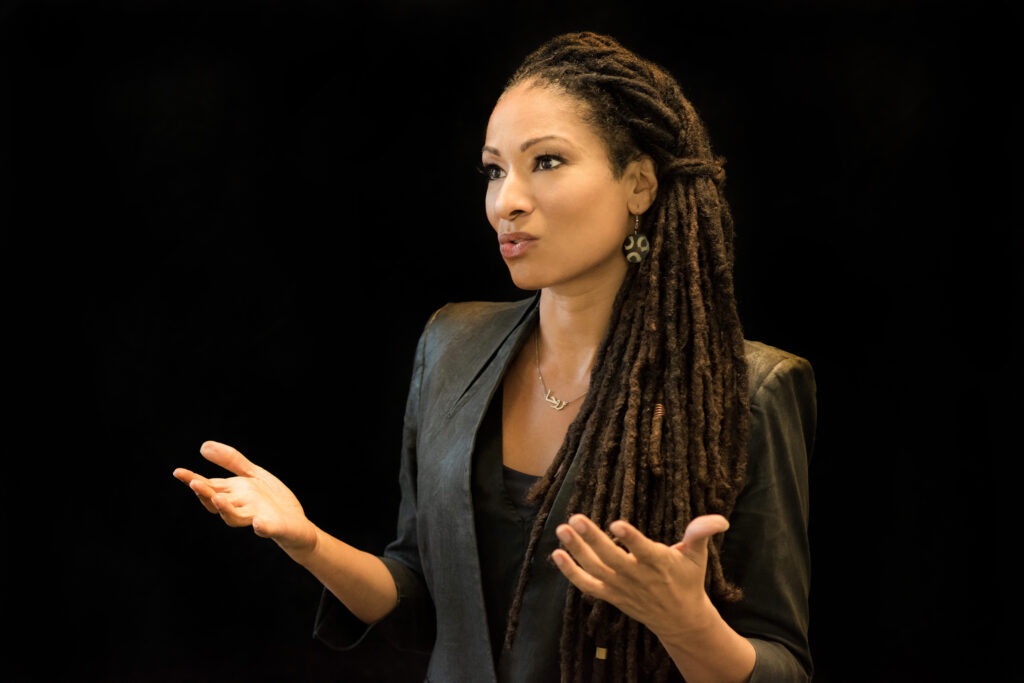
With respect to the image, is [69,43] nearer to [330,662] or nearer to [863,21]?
[330,662]

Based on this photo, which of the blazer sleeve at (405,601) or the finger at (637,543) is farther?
the blazer sleeve at (405,601)

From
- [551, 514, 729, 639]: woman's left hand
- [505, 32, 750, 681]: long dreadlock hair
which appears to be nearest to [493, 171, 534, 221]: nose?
[505, 32, 750, 681]: long dreadlock hair

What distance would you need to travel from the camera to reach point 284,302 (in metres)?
2.22

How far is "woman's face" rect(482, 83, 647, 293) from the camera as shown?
4.88ft

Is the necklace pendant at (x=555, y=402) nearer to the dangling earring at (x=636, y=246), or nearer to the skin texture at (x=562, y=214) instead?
the skin texture at (x=562, y=214)

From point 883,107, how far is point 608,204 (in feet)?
2.28

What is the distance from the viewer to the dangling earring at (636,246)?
4.99 ft

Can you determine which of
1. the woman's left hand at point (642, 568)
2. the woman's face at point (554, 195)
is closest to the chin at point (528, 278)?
the woman's face at point (554, 195)

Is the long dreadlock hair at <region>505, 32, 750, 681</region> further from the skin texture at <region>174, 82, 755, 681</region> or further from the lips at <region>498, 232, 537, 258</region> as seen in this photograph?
the lips at <region>498, 232, 537, 258</region>

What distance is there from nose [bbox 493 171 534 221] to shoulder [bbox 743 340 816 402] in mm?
372

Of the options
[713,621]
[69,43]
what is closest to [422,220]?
[69,43]

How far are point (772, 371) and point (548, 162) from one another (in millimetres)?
434

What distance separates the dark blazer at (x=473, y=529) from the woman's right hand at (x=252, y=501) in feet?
0.70

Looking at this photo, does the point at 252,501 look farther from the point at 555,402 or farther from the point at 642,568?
the point at 642,568
